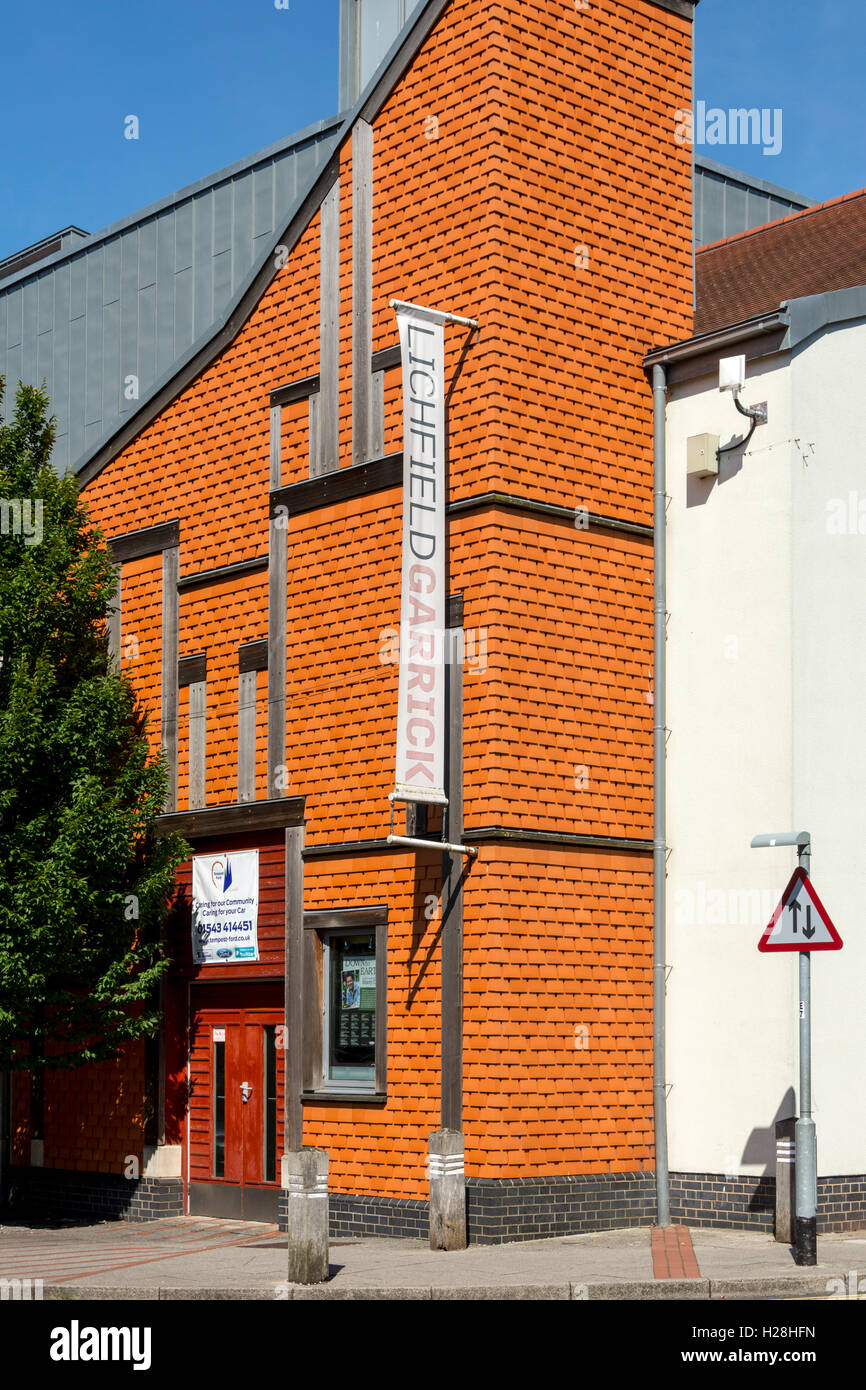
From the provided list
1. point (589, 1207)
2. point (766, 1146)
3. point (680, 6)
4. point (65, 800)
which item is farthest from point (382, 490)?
point (766, 1146)

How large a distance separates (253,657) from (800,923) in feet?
24.1

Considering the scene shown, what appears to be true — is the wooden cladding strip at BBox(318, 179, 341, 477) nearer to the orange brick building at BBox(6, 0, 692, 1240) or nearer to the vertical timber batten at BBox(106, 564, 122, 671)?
the orange brick building at BBox(6, 0, 692, 1240)

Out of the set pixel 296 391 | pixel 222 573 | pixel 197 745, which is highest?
pixel 296 391

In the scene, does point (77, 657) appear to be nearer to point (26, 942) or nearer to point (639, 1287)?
point (26, 942)

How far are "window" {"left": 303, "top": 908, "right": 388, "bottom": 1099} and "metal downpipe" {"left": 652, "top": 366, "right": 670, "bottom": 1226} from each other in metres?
2.55

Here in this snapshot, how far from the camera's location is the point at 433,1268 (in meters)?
13.7

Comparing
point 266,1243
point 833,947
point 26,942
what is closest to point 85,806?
point 26,942

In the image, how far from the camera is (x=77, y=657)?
1973 cm

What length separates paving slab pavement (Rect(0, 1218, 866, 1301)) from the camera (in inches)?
488

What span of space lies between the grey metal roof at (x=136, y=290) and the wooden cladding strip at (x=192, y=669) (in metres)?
3.21

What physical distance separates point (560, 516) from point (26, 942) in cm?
662

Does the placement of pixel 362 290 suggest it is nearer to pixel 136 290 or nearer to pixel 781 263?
pixel 781 263

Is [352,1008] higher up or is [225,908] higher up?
[225,908]

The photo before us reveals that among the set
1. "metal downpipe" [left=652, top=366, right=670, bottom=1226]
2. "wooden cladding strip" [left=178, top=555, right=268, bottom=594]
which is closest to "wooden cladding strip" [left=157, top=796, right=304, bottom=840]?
"wooden cladding strip" [left=178, top=555, right=268, bottom=594]
